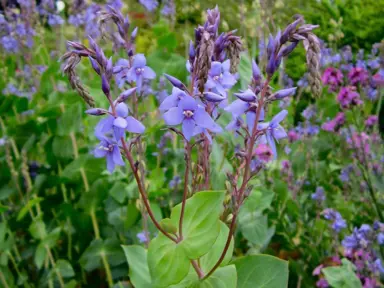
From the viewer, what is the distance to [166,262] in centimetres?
135

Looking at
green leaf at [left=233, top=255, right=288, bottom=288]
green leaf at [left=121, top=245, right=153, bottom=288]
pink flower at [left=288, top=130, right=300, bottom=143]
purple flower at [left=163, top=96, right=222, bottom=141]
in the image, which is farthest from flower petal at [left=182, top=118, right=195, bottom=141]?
pink flower at [left=288, top=130, right=300, bottom=143]

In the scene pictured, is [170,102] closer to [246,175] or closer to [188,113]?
[188,113]

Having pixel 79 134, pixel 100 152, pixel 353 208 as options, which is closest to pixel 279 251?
pixel 353 208

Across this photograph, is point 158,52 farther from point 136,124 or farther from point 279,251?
point 136,124

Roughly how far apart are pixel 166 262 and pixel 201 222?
0.13m

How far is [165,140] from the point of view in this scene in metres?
2.83

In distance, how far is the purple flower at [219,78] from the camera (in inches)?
52.0

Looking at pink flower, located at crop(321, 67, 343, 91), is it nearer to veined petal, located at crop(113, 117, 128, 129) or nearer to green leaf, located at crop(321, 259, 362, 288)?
green leaf, located at crop(321, 259, 362, 288)

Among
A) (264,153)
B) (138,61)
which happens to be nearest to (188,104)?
(138,61)

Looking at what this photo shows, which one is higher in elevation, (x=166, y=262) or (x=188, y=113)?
(x=188, y=113)

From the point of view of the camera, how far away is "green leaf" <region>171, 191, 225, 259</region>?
132cm

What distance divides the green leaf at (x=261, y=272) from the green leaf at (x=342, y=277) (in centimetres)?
54

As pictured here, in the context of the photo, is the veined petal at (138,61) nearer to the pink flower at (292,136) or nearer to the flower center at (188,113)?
the flower center at (188,113)

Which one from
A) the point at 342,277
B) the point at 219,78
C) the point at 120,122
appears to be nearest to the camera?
the point at 120,122
